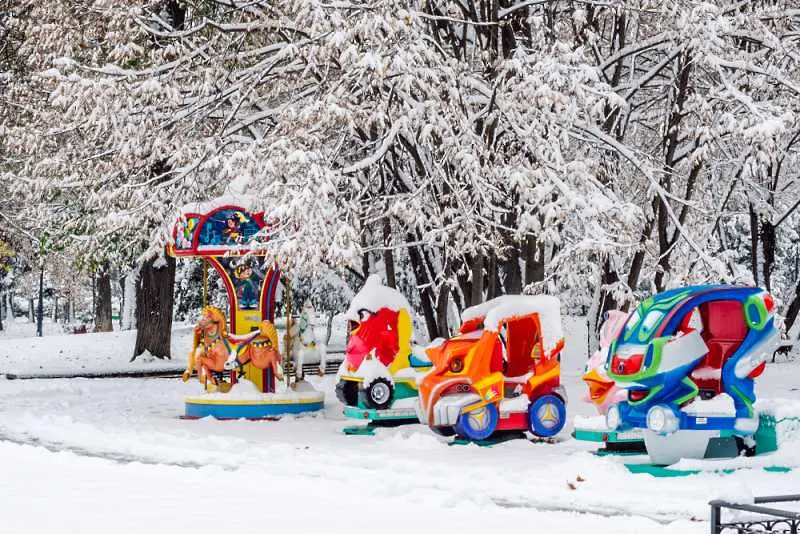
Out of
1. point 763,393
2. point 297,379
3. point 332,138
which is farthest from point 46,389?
point 763,393

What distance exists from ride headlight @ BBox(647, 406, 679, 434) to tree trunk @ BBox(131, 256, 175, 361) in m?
20.6

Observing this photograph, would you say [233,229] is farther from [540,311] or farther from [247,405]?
[540,311]

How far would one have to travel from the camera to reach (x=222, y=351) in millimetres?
18328

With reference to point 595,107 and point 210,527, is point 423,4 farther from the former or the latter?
point 210,527

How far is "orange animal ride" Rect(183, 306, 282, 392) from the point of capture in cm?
1827

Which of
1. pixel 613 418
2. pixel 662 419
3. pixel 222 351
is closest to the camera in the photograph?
pixel 662 419

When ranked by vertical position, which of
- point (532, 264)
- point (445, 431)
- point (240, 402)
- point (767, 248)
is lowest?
point (445, 431)

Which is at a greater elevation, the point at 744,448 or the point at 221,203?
the point at 221,203

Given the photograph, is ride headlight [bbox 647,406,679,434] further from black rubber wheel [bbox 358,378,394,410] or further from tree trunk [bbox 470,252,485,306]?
tree trunk [bbox 470,252,485,306]

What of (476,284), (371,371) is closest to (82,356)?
(476,284)

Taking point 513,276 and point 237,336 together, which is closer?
point 237,336

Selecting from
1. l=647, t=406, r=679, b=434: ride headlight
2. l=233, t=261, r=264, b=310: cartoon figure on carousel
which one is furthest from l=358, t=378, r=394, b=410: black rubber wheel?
l=647, t=406, r=679, b=434: ride headlight

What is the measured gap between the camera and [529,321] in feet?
50.0

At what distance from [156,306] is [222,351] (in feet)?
43.2
